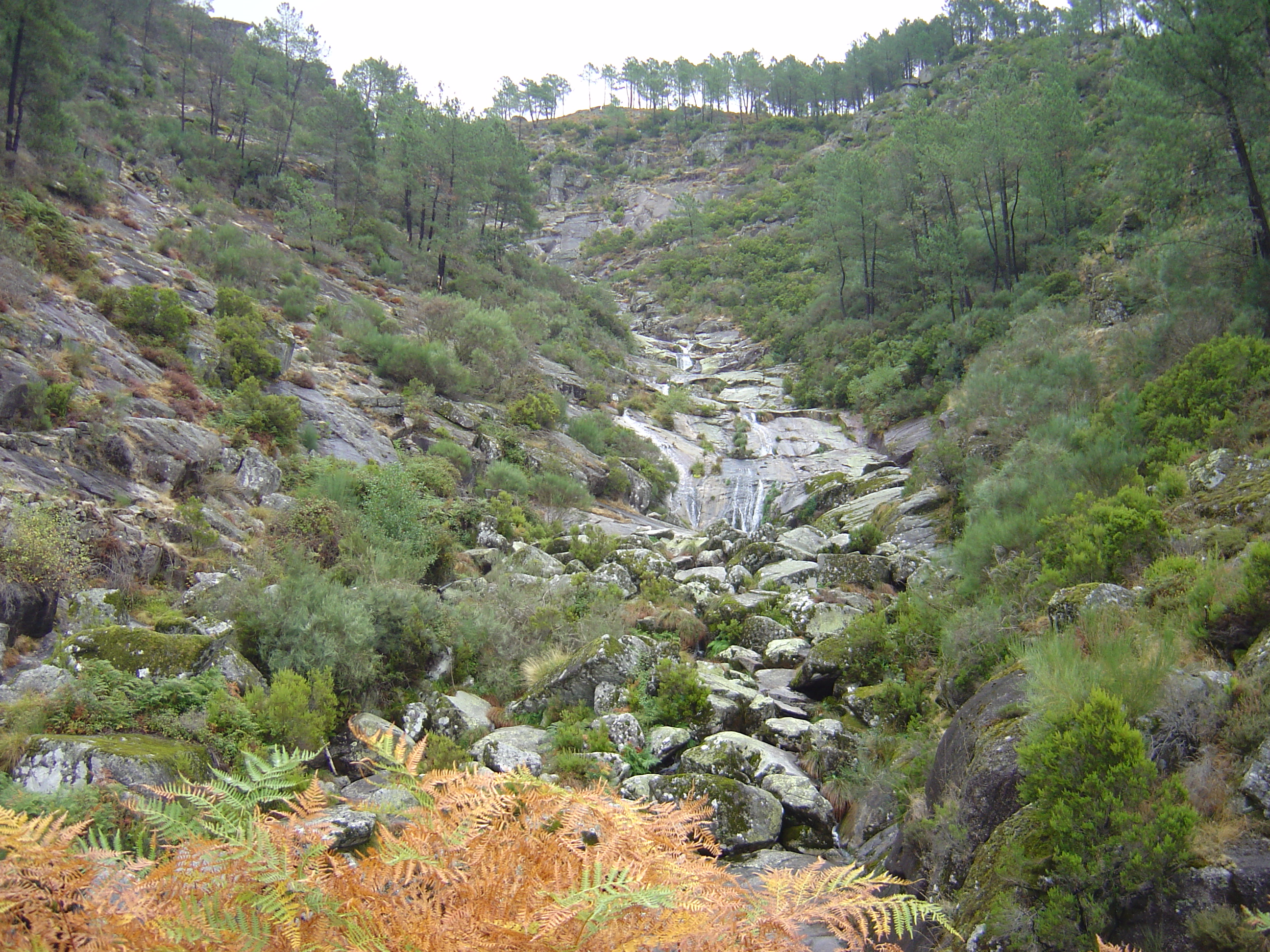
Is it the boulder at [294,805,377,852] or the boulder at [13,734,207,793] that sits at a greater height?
the boulder at [294,805,377,852]

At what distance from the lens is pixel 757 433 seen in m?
29.6

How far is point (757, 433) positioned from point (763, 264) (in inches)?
1024

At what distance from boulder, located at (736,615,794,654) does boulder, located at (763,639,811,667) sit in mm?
351

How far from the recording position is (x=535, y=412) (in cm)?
2325

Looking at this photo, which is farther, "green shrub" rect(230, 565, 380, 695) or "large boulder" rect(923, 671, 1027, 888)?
"green shrub" rect(230, 565, 380, 695)

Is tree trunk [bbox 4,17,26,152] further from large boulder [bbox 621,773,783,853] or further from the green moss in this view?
large boulder [bbox 621,773,783,853]

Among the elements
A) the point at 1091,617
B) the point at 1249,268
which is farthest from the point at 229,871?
the point at 1249,268

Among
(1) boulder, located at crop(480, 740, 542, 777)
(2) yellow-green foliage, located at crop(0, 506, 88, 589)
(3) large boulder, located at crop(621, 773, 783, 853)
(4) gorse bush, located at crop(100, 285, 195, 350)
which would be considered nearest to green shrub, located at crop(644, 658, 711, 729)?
(3) large boulder, located at crop(621, 773, 783, 853)

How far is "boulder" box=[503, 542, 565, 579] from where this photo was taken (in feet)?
43.9

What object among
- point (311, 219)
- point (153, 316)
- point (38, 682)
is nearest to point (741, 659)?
point (38, 682)

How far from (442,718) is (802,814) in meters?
4.27

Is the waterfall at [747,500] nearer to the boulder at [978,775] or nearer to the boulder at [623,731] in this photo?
the boulder at [623,731]

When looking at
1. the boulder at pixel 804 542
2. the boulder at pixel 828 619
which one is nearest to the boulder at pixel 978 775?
the boulder at pixel 828 619

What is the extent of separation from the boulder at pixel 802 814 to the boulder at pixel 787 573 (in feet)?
22.8
